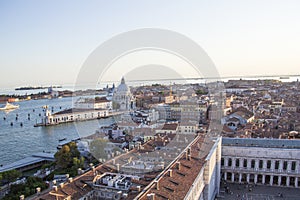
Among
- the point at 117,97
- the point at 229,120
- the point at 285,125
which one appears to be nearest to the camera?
the point at 285,125

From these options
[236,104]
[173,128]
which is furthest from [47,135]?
[236,104]

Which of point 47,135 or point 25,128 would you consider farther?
point 25,128

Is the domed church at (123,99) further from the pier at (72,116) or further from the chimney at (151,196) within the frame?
the chimney at (151,196)

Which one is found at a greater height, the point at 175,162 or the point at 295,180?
the point at 175,162

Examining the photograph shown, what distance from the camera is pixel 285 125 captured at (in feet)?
66.1

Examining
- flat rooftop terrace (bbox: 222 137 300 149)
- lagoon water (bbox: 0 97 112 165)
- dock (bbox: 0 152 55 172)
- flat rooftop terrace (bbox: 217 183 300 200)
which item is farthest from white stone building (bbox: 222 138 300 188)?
lagoon water (bbox: 0 97 112 165)

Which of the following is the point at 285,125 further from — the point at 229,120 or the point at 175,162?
the point at 175,162

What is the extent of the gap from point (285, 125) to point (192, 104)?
35.5ft

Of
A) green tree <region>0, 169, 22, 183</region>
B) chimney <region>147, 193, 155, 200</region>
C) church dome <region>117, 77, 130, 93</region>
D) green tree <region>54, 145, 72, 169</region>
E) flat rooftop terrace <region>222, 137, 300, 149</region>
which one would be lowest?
green tree <region>0, 169, 22, 183</region>

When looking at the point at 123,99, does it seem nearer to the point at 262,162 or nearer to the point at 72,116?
the point at 72,116

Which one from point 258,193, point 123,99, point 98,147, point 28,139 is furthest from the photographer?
point 123,99

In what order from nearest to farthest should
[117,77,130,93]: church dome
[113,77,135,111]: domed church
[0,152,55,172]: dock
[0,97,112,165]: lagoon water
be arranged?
1. [0,152,55,172]: dock
2. [0,97,112,165]: lagoon water
3. [113,77,135,111]: domed church
4. [117,77,130,93]: church dome

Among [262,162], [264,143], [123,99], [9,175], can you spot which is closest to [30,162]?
[9,175]

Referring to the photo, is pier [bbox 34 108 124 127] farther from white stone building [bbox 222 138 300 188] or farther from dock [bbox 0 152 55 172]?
white stone building [bbox 222 138 300 188]
